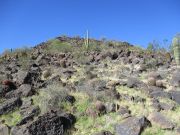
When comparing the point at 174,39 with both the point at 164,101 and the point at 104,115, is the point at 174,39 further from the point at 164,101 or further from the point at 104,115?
the point at 104,115

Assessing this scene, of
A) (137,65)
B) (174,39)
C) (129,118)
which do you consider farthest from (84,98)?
(174,39)

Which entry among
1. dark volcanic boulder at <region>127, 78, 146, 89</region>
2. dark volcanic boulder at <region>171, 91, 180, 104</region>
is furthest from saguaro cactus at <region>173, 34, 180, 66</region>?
dark volcanic boulder at <region>171, 91, 180, 104</region>

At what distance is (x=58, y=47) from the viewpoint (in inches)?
1431

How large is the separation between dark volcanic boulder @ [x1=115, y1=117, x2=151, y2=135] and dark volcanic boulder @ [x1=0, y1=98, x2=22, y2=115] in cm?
470

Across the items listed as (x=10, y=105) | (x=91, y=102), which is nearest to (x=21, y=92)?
(x=10, y=105)

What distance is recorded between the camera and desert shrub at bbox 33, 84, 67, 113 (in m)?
15.0

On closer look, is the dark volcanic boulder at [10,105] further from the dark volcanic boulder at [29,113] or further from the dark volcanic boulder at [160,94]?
the dark volcanic boulder at [160,94]

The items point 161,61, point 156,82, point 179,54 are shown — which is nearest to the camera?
point 156,82

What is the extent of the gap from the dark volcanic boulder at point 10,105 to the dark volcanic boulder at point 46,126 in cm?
222

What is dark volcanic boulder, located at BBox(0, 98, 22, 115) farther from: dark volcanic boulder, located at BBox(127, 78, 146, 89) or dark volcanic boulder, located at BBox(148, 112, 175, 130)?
dark volcanic boulder, located at BBox(148, 112, 175, 130)

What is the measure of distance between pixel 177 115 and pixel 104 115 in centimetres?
254

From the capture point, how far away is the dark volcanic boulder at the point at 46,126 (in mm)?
12625

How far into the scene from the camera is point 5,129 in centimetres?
1344

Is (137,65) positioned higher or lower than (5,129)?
higher
